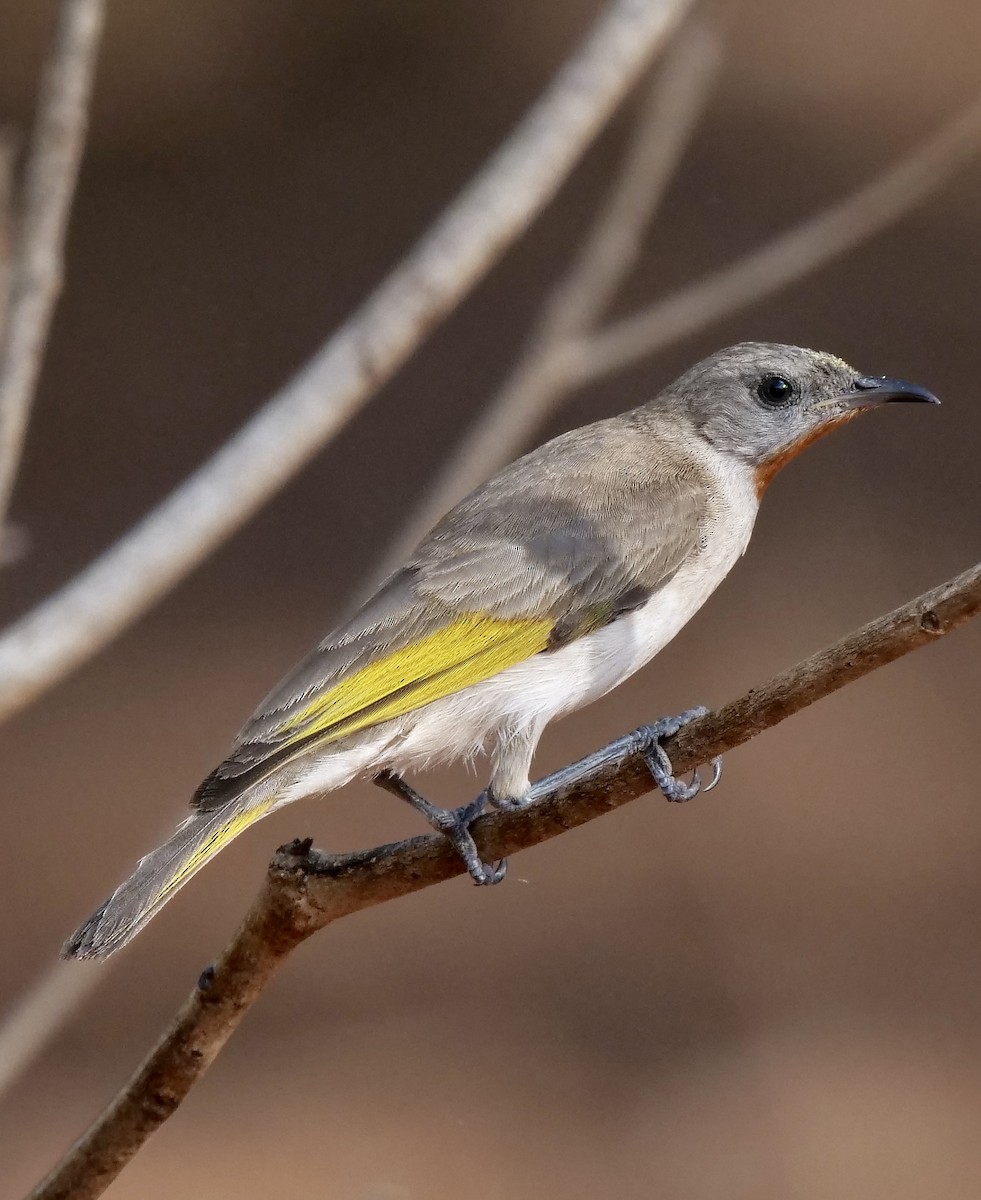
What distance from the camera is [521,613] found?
331 centimetres

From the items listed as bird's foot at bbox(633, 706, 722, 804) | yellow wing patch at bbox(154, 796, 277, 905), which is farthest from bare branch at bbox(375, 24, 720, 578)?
bird's foot at bbox(633, 706, 722, 804)

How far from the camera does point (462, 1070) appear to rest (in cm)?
650

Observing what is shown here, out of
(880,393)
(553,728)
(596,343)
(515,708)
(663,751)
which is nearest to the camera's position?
(663,751)

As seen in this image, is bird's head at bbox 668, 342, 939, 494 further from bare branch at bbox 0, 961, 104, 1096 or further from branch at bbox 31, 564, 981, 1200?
bare branch at bbox 0, 961, 104, 1096

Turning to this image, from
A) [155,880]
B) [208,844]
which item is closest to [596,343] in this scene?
[208,844]

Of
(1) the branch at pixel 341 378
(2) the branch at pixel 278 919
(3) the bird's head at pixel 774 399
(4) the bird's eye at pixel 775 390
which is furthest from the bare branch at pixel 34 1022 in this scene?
(4) the bird's eye at pixel 775 390

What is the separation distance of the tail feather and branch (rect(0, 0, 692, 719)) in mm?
381

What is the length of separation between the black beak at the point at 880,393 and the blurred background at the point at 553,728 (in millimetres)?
3607

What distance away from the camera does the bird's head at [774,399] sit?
377cm

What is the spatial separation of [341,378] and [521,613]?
0.66m

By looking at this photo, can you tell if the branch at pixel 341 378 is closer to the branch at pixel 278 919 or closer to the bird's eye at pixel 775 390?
the branch at pixel 278 919

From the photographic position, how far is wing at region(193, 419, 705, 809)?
9.84ft

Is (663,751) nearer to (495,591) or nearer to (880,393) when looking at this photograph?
(495,591)

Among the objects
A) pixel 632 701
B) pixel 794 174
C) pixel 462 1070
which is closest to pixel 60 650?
pixel 462 1070
